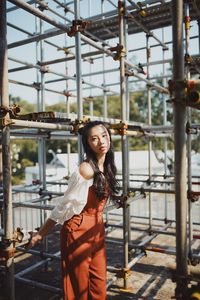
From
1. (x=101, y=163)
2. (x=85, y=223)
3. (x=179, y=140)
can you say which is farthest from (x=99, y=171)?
(x=179, y=140)

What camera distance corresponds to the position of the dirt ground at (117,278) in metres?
4.30

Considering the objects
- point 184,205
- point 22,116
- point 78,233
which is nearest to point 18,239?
point 78,233

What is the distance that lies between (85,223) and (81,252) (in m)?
0.26

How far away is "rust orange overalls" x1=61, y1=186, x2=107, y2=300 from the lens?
265 cm

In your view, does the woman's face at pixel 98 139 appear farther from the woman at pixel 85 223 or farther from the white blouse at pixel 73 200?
the white blouse at pixel 73 200

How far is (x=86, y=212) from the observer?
8.95 ft

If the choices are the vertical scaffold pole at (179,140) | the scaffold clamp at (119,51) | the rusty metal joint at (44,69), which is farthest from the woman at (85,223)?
the rusty metal joint at (44,69)

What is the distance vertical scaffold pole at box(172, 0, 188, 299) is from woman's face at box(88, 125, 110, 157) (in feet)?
4.30

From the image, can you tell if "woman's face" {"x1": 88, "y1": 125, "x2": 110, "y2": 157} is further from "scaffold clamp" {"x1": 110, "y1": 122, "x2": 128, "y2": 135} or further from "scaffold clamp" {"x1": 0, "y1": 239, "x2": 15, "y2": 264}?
"scaffold clamp" {"x1": 110, "y1": 122, "x2": 128, "y2": 135}

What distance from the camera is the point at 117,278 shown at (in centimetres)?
455

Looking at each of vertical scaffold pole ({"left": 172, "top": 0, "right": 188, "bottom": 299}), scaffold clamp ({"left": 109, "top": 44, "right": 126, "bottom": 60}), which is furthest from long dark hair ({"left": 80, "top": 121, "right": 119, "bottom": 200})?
scaffold clamp ({"left": 109, "top": 44, "right": 126, "bottom": 60})

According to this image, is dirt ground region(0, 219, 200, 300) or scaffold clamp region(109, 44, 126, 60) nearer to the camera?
scaffold clamp region(109, 44, 126, 60)

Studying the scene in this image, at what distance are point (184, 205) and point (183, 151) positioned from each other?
290mm

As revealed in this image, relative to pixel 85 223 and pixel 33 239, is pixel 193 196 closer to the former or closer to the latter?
pixel 85 223
